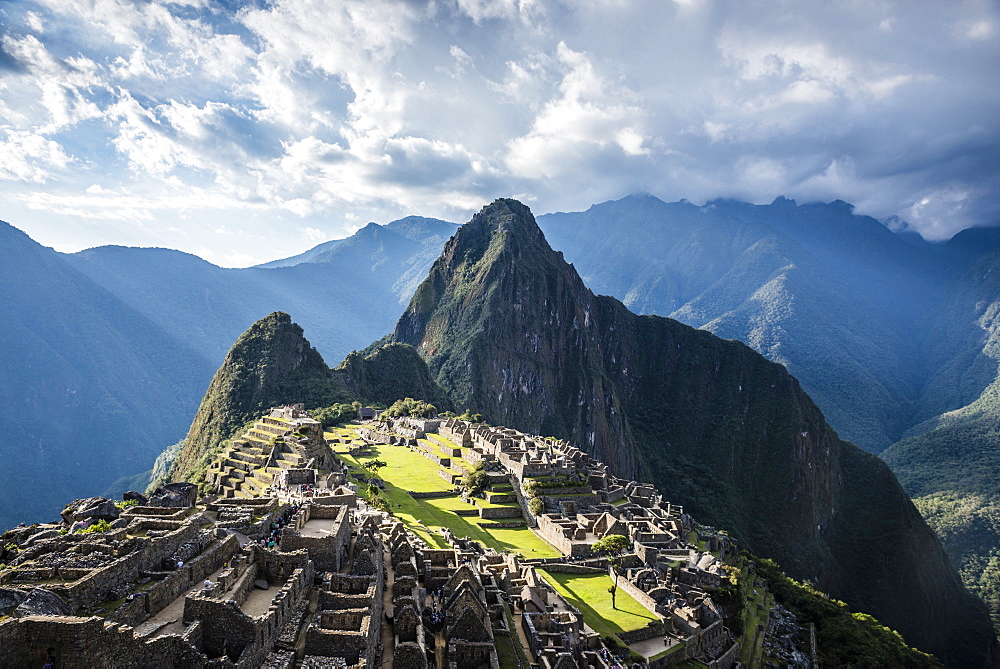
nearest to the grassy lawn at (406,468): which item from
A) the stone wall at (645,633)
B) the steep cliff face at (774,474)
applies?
the stone wall at (645,633)

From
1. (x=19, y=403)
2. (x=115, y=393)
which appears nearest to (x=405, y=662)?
(x=19, y=403)

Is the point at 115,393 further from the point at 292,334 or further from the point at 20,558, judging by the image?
the point at 20,558

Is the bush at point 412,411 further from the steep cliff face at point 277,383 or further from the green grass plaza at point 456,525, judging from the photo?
the green grass plaza at point 456,525

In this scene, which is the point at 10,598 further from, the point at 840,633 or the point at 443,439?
the point at 443,439

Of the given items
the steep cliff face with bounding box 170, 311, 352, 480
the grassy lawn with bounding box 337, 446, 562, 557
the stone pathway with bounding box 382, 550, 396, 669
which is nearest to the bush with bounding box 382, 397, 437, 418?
the steep cliff face with bounding box 170, 311, 352, 480

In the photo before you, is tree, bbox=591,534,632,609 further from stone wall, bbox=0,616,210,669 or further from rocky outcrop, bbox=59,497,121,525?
stone wall, bbox=0,616,210,669

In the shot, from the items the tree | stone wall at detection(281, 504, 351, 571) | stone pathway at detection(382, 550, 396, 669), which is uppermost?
stone wall at detection(281, 504, 351, 571)
